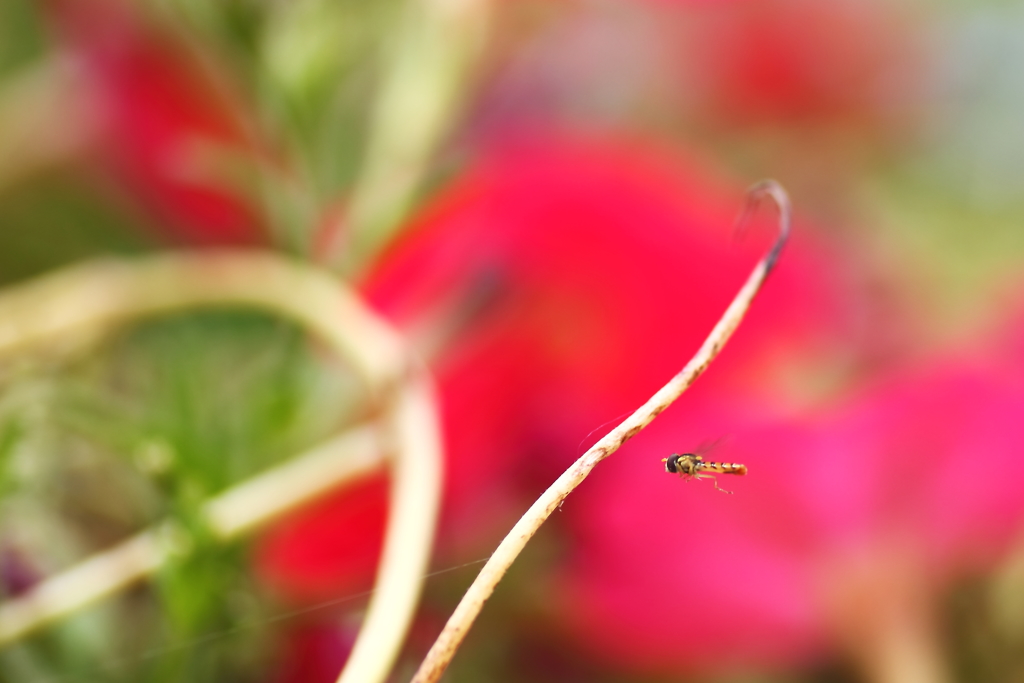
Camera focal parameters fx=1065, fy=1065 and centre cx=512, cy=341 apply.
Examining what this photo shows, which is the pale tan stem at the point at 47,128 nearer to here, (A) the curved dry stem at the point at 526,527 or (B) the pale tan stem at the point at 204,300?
(B) the pale tan stem at the point at 204,300

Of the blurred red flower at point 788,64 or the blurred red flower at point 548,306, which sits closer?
the blurred red flower at point 548,306

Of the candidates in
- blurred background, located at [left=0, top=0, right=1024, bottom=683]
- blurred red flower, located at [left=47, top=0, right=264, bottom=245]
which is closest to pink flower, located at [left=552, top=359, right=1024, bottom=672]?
blurred background, located at [left=0, top=0, right=1024, bottom=683]

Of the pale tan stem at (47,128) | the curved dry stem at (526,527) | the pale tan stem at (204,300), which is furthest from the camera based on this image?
the pale tan stem at (47,128)

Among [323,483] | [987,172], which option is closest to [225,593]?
[323,483]

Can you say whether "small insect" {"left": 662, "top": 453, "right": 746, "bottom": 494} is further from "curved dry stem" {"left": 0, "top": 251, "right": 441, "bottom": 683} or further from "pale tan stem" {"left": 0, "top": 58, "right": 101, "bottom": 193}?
"pale tan stem" {"left": 0, "top": 58, "right": 101, "bottom": 193}

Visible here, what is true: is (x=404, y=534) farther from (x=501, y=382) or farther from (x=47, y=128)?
(x=47, y=128)

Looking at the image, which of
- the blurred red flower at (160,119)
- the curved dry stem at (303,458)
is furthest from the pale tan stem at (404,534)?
the blurred red flower at (160,119)

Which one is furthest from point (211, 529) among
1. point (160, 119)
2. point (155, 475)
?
point (160, 119)
